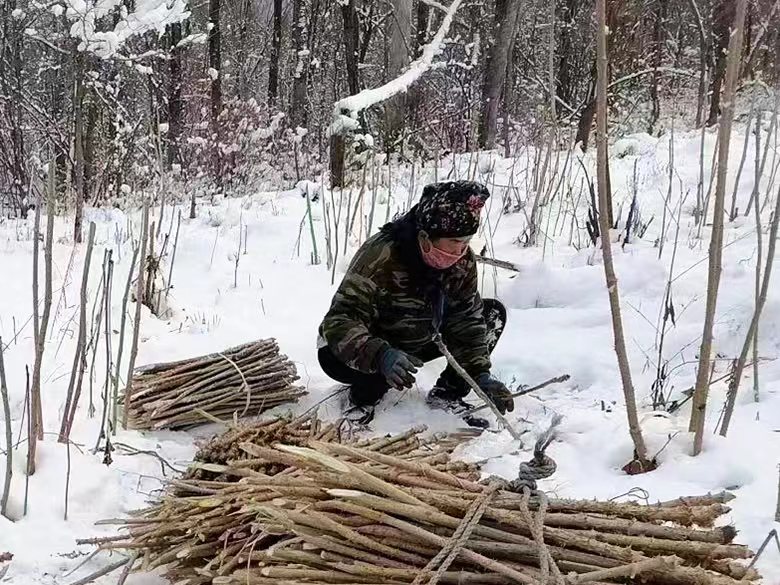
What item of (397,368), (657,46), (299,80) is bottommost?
(397,368)

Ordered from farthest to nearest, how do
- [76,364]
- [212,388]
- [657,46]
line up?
1. [657,46]
2. [212,388]
3. [76,364]

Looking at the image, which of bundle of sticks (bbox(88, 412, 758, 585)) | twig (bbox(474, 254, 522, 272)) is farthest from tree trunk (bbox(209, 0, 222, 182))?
bundle of sticks (bbox(88, 412, 758, 585))

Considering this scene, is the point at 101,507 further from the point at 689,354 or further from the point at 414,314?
the point at 689,354

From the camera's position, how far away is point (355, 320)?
2.62 meters

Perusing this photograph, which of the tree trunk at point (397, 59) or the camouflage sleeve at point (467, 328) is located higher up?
the tree trunk at point (397, 59)

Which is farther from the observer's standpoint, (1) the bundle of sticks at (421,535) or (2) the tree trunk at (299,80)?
(2) the tree trunk at (299,80)

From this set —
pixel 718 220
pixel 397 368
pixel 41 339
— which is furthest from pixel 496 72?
pixel 41 339

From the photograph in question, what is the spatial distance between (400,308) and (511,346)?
2.49 ft

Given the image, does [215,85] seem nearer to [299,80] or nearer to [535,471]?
[299,80]

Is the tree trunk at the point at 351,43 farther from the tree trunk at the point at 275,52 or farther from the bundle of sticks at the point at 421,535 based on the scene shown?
the bundle of sticks at the point at 421,535

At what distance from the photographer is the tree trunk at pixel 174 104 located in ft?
31.2

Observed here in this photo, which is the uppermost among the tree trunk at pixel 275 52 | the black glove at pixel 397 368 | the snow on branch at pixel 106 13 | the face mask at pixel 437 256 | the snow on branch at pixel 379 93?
the tree trunk at pixel 275 52

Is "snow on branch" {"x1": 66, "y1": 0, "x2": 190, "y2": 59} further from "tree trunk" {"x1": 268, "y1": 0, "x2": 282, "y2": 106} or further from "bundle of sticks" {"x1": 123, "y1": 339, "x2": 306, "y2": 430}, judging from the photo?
"tree trunk" {"x1": 268, "y1": 0, "x2": 282, "y2": 106}

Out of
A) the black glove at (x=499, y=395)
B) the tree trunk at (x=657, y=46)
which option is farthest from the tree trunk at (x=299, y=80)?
the black glove at (x=499, y=395)
